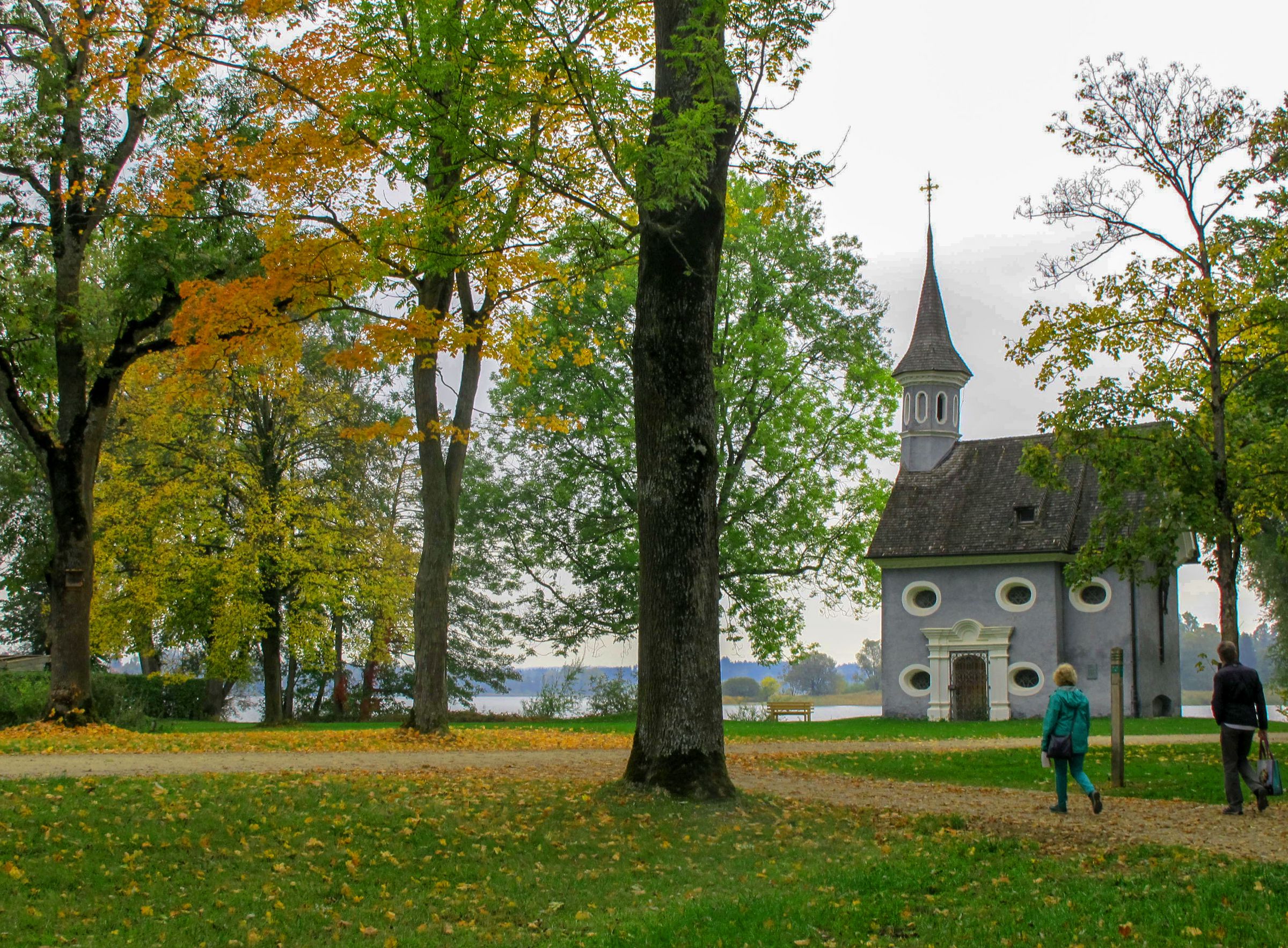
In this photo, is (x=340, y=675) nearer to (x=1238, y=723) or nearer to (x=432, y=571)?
(x=432, y=571)

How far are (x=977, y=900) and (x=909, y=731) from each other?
2040 centimetres

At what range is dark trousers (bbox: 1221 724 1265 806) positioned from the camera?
1166cm

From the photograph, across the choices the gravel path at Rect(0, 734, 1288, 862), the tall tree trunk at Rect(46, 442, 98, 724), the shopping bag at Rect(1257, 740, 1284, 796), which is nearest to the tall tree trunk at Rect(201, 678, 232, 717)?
the tall tree trunk at Rect(46, 442, 98, 724)

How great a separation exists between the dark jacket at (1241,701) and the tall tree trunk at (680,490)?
5.35 m

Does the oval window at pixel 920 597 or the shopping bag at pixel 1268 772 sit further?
the oval window at pixel 920 597

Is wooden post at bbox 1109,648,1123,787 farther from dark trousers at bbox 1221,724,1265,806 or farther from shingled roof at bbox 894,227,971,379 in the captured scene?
shingled roof at bbox 894,227,971,379

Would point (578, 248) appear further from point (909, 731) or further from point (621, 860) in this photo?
point (909, 731)

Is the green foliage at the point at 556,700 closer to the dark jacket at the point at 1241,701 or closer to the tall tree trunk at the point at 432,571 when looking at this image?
the tall tree trunk at the point at 432,571

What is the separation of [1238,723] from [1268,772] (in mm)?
613

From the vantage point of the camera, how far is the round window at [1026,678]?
3441 cm

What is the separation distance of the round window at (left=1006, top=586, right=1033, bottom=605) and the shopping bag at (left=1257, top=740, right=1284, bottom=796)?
2364 centimetres

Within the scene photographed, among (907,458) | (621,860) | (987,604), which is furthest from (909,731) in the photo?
(621,860)

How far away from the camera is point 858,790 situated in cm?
1311

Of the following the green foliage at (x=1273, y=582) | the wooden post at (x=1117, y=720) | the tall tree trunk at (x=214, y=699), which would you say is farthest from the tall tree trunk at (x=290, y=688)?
the green foliage at (x=1273, y=582)
